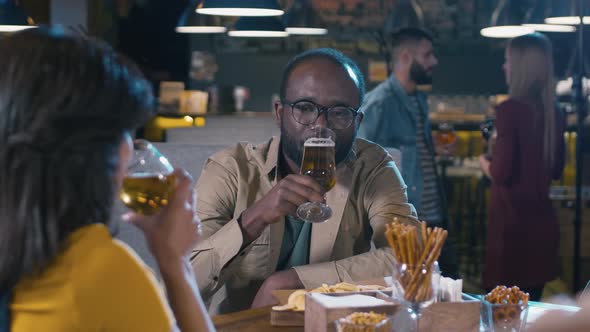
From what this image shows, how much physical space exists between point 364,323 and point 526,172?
10.9 ft

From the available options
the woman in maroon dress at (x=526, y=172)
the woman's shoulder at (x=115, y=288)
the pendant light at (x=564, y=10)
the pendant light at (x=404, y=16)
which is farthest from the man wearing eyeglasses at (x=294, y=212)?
the pendant light at (x=404, y=16)

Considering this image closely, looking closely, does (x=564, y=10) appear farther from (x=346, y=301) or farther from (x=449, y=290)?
(x=346, y=301)

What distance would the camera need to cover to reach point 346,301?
1.67 meters

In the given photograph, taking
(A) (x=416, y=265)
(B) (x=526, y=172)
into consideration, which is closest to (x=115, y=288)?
(A) (x=416, y=265)

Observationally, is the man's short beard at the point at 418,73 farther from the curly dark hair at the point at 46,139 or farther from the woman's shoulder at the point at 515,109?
the curly dark hair at the point at 46,139

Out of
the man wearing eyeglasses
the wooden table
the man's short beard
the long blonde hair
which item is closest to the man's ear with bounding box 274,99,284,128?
the man wearing eyeglasses

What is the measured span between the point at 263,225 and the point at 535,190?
9.25 ft

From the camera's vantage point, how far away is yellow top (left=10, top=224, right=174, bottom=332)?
1.02m

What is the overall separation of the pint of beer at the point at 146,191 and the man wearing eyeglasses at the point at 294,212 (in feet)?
1.96

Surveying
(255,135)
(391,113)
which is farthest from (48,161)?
(255,135)

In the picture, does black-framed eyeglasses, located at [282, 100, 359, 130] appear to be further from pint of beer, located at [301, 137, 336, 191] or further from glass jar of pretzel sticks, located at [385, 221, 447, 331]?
glass jar of pretzel sticks, located at [385, 221, 447, 331]

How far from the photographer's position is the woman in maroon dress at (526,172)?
451 centimetres

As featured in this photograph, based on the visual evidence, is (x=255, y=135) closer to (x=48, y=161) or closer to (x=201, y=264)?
(x=201, y=264)

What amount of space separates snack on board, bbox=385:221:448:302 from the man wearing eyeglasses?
0.60 m
